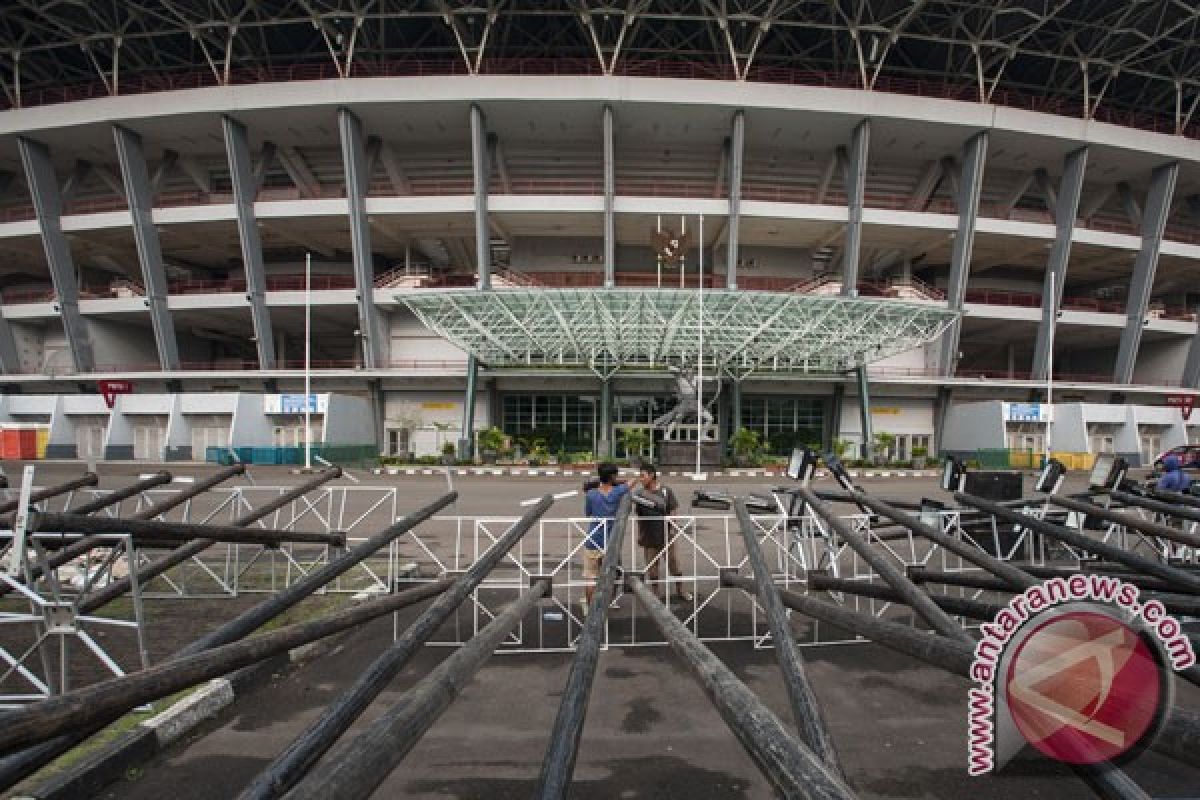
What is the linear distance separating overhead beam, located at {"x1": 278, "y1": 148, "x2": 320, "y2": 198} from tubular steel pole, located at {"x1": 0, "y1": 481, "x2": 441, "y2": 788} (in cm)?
3460

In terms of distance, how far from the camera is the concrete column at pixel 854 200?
97.8 feet

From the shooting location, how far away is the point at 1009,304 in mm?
34188

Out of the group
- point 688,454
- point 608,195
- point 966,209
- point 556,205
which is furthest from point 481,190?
point 966,209

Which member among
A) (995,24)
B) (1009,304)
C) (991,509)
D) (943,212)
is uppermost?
(995,24)

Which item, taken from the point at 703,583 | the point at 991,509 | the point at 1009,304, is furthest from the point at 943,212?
the point at 991,509

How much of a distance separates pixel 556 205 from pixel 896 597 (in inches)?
1132

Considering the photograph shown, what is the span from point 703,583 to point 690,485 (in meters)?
14.3

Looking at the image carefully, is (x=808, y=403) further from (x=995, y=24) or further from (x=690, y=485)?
(x=995, y=24)

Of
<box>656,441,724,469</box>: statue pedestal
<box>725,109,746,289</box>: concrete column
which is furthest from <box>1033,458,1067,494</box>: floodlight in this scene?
<box>725,109,746,289</box>: concrete column

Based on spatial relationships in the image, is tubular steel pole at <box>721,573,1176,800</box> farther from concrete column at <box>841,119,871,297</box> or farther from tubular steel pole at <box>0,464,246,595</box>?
concrete column at <box>841,119,871,297</box>

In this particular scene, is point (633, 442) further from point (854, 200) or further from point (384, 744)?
point (384, 744)

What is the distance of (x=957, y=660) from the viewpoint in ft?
6.34

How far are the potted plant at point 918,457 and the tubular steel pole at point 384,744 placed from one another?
110ft

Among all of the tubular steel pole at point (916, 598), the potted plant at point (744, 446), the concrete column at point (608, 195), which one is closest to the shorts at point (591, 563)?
the tubular steel pole at point (916, 598)
